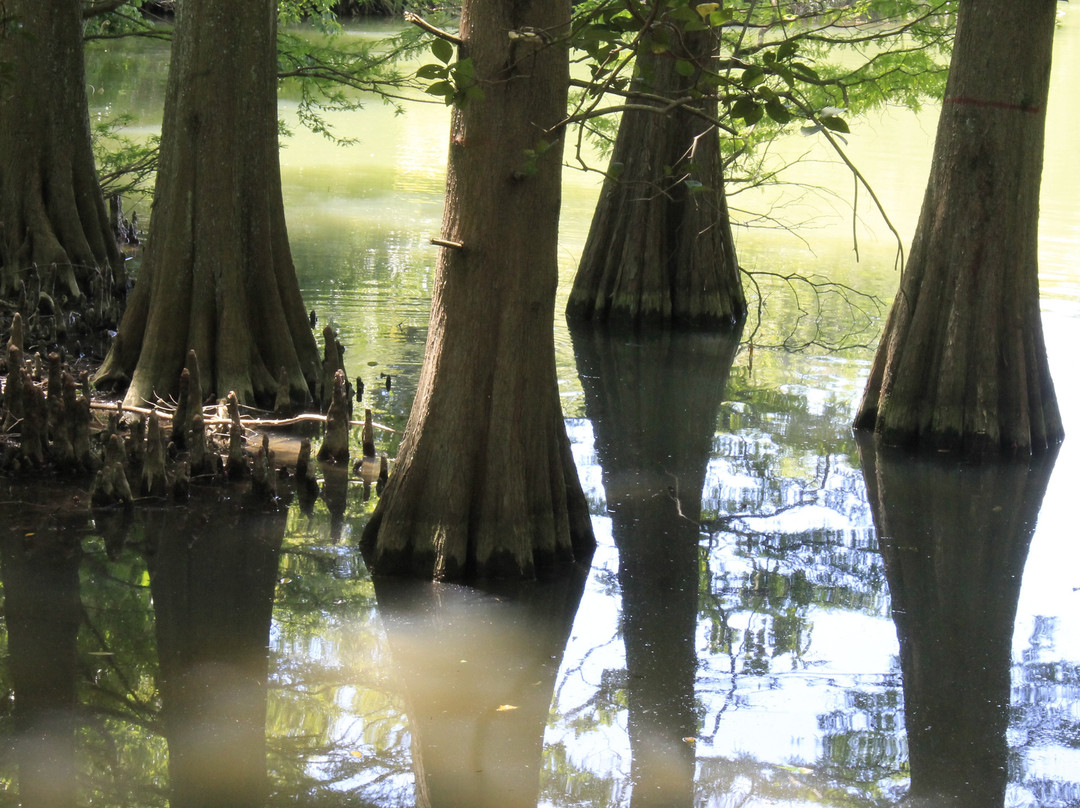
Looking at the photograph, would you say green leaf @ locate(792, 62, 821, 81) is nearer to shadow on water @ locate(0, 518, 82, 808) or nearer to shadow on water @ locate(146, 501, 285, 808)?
shadow on water @ locate(146, 501, 285, 808)

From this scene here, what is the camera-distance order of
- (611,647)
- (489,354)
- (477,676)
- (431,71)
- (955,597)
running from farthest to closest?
(955,597)
(489,354)
(611,647)
(477,676)
(431,71)

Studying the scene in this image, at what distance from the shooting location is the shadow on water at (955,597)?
14.3 feet

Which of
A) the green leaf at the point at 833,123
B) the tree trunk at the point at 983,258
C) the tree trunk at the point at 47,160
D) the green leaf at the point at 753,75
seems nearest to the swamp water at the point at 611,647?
the tree trunk at the point at 983,258

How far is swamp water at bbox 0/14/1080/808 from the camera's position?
13.4ft

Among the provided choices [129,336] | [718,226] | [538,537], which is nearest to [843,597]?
[538,537]

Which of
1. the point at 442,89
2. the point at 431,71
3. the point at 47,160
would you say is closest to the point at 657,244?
the point at 47,160

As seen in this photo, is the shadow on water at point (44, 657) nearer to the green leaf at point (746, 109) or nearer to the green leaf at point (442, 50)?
the green leaf at point (442, 50)

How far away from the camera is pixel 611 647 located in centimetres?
508

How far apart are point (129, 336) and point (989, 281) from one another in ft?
18.9

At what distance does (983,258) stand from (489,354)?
3.93 meters

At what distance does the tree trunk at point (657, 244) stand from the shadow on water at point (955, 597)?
141 inches

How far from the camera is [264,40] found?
26.2 ft

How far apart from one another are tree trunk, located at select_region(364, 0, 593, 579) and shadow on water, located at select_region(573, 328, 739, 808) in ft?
2.40

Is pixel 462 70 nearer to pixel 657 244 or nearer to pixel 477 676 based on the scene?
pixel 477 676
